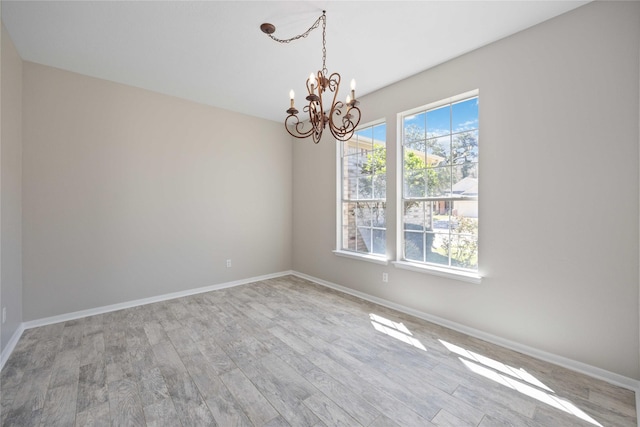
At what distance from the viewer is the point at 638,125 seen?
1.91 meters

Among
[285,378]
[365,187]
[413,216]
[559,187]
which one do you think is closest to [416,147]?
[413,216]

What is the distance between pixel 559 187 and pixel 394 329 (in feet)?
6.38

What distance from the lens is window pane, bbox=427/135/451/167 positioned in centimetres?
303

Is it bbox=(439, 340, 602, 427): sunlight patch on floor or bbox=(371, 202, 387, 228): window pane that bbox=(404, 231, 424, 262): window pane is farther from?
bbox=(439, 340, 602, 427): sunlight patch on floor

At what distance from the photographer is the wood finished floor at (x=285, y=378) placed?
66.8 inches

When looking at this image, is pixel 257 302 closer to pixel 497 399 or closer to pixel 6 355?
pixel 6 355

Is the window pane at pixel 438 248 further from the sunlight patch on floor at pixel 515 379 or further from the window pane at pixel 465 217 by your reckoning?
the sunlight patch on floor at pixel 515 379

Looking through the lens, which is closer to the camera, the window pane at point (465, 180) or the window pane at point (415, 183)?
the window pane at point (465, 180)

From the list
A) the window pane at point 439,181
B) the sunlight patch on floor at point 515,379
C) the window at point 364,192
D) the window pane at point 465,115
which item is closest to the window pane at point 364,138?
the window at point 364,192

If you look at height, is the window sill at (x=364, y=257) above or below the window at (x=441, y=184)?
below

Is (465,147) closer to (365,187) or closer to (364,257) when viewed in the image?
(365,187)

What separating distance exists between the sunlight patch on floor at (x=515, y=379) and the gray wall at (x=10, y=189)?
12.6 feet

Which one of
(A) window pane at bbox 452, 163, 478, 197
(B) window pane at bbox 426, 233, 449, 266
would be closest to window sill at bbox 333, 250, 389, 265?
(B) window pane at bbox 426, 233, 449, 266

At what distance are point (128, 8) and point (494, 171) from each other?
341 centimetres
